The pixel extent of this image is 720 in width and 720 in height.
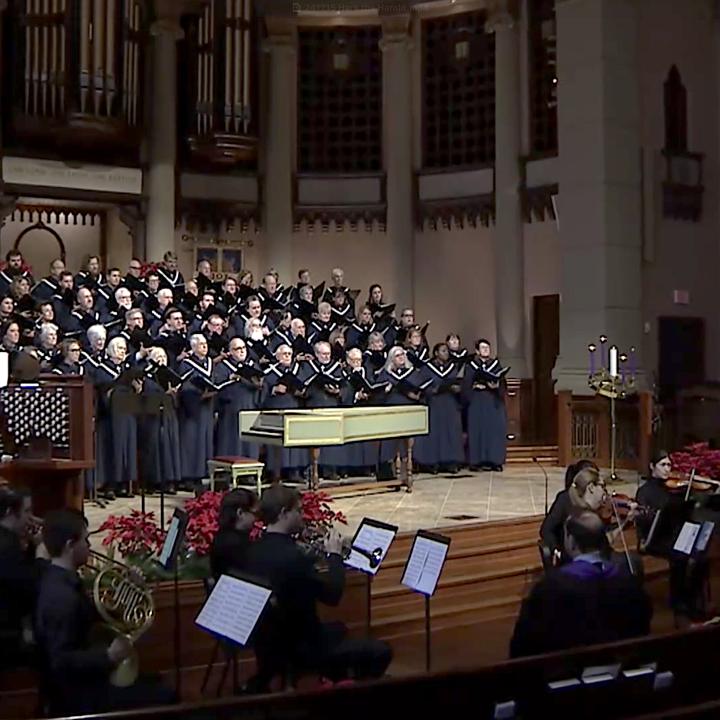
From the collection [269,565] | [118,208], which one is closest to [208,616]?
[269,565]

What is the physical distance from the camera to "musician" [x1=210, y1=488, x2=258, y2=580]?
5.16 meters

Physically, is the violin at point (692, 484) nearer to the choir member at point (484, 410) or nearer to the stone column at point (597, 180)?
the choir member at point (484, 410)

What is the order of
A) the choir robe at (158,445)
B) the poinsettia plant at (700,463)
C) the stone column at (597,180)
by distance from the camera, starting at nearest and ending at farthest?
1. the poinsettia plant at (700,463)
2. the choir robe at (158,445)
3. the stone column at (597,180)

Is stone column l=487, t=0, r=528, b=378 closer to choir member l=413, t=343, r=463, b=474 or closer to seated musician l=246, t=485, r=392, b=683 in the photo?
choir member l=413, t=343, r=463, b=474

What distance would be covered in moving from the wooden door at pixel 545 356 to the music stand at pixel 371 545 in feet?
32.5

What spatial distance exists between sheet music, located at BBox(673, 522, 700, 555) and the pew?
197cm

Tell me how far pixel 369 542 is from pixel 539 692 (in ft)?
5.49

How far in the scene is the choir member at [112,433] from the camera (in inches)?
383

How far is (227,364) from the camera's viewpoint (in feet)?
34.6

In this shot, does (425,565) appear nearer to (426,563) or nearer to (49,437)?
(426,563)

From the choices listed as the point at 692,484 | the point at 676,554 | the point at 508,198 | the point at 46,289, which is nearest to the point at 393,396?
the point at 46,289

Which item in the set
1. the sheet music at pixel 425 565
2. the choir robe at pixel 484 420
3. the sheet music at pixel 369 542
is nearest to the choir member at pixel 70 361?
the choir robe at pixel 484 420

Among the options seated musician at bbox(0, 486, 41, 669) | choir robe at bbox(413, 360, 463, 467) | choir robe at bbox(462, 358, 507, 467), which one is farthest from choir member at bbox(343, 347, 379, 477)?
seated musician at bbox(0, 486, 41, 669)

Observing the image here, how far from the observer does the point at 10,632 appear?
4852mm
